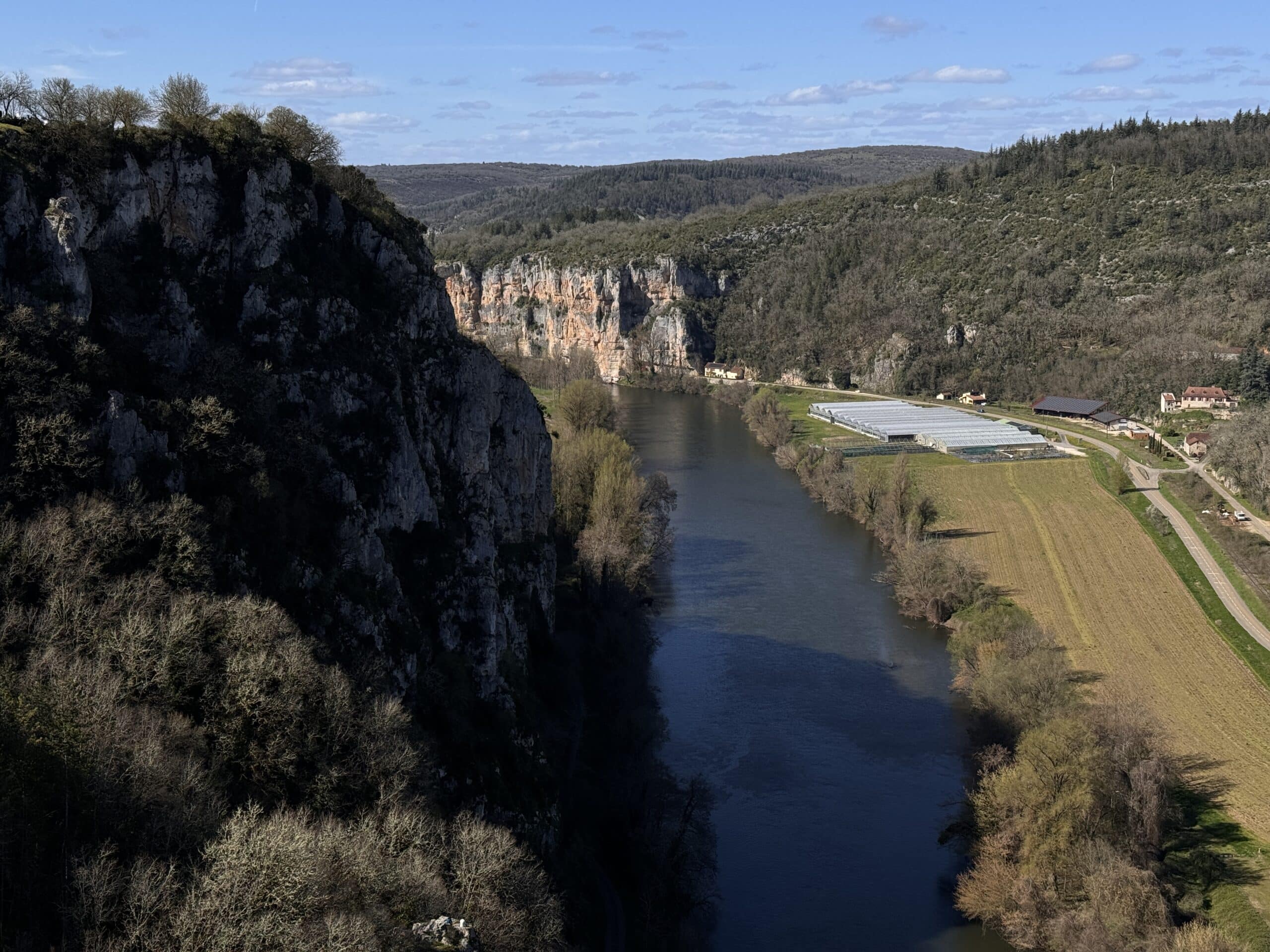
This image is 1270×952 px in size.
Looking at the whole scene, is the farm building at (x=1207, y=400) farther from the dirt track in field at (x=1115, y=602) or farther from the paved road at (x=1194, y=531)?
the dirt track in field at (x=1115, y=602)

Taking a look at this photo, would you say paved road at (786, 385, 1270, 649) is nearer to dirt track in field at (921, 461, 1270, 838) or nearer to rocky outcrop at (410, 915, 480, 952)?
dirt track in field at (921, 461, 1270, 838)

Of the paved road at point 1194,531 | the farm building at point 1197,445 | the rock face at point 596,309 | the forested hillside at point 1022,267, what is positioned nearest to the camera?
the paved road at point 1194,531

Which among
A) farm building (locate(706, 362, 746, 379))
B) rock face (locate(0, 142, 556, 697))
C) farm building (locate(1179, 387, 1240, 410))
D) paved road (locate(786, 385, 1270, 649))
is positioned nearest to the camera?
rock face (locate(0, 142, 556, 697))

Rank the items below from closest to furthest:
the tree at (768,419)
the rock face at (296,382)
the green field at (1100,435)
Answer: the rock face at (296,382)
the green field at (1100,435)
the tree at (768,419)

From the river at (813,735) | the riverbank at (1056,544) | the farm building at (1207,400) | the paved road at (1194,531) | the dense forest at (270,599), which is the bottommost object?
Result: the river at (813,735)

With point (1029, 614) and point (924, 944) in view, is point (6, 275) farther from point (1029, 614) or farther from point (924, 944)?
point (1029, 614)

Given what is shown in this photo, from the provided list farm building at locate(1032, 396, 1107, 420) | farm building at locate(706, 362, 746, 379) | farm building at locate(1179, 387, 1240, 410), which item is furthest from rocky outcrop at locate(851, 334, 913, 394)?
farm building at locate(1179, 387, 1240, 410)

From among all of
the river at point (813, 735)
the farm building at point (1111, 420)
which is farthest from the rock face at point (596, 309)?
the river at point (813, 735)
